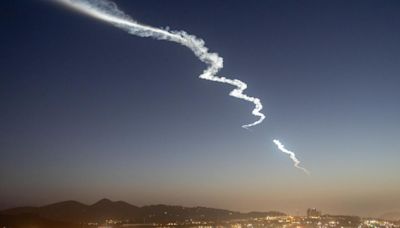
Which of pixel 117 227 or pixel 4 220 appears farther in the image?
pixel 117 227

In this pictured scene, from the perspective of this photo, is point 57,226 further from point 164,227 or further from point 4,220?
point 164,227

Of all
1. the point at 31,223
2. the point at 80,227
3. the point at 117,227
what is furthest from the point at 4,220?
the point at 117,227

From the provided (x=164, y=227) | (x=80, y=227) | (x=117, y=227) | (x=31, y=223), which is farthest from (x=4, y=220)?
(x=164, y=227)

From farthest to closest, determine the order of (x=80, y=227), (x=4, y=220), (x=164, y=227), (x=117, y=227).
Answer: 1. (x=164, y=227)
2. (x=117, y=227)
3. (x=80, y=227)
4. (x=4, y=220)

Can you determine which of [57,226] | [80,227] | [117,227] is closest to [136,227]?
[117,227]

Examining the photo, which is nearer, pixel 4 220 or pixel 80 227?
pixel 4 220

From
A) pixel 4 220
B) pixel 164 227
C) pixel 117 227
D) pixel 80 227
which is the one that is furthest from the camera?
pixel 164 227

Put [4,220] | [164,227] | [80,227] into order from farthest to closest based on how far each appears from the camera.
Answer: [164,227] < [80,227] < [4,220]

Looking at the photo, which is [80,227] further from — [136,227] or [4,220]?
[136,227]
